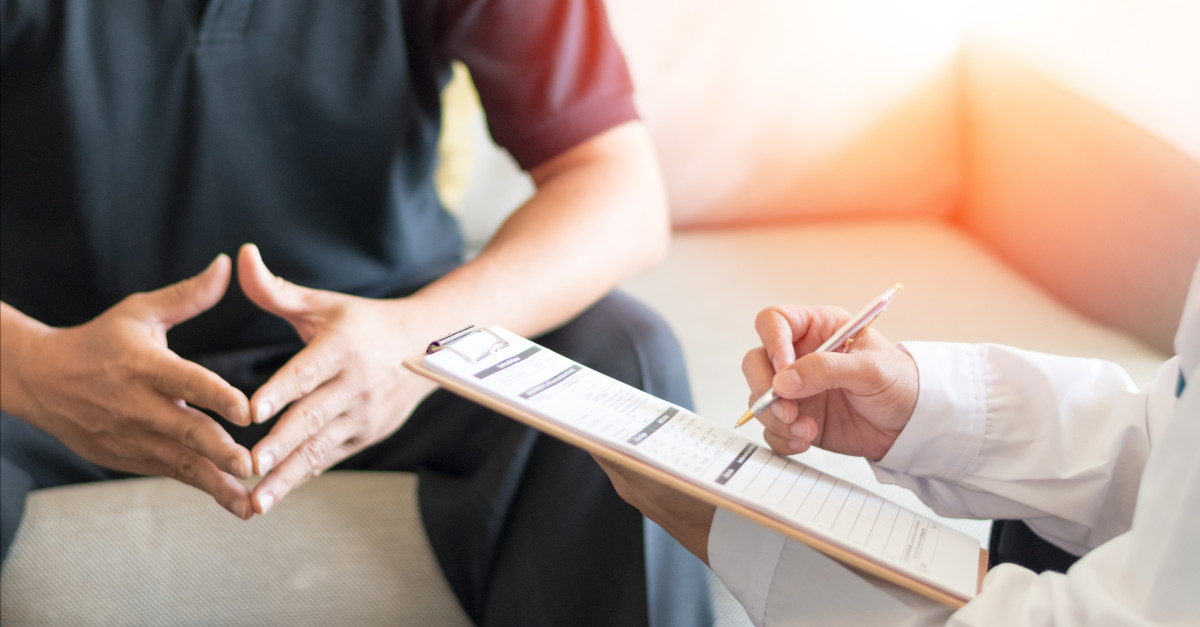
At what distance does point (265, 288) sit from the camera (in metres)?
0.63

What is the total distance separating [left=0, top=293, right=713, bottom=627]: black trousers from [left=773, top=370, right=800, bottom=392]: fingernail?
0.67ft

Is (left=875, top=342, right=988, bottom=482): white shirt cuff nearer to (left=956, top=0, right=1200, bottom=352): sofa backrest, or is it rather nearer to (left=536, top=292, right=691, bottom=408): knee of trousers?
(left=536, top=292, right=691, bottom=408): knee of trousers

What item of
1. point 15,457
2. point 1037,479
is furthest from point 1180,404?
point 15,457

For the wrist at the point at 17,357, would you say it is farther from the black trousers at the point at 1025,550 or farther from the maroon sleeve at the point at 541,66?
the black trousers at the point at 1025,550

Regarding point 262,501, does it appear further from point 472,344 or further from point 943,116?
point 943,116

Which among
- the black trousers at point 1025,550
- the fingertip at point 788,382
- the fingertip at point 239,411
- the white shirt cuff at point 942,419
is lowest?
the black trousers at point 1025,550

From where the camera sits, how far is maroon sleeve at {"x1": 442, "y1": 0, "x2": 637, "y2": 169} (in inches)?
33.0

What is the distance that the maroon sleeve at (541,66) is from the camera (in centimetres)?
84

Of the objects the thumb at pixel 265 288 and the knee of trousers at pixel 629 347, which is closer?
the thumb at pixel 265 288

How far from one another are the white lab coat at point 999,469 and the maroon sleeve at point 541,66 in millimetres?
416

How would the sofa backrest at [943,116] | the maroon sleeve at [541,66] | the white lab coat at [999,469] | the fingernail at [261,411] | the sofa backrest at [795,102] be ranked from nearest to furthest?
the white lab coat at [999,469] → the fingernail at [261,411] → the maroon sleeve at [541,66] → the sofa backrest at [943,116] → the sofa backrest at [795,102]

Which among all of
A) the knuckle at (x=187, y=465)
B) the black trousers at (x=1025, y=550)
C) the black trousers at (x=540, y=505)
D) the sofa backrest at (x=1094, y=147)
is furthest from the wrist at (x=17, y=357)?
the sofa backrest at (x=1094, y=147)

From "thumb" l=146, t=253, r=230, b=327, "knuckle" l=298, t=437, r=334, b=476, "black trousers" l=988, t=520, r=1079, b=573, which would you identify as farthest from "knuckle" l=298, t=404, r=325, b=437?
"black trousers" l=988, t=520, r=1079, b=573

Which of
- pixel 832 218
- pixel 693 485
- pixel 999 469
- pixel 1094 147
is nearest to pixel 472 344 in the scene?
pixel 693 485
